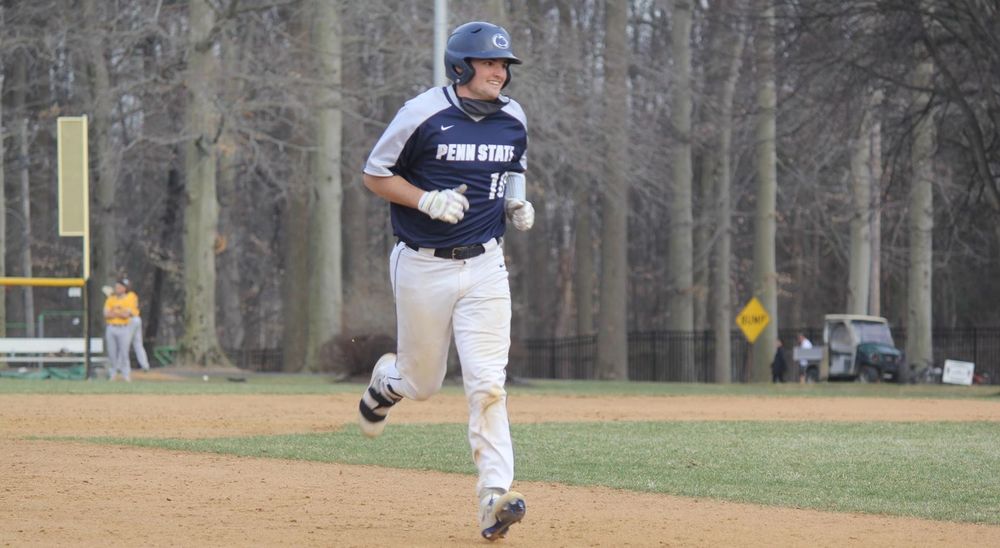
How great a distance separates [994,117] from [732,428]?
12.5 metres

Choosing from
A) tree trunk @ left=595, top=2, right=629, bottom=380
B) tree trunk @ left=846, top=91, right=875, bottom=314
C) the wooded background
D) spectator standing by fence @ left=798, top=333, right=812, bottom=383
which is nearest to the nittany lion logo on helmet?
the wooded background

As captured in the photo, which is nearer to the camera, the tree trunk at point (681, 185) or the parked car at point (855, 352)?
the tree trunk at point (681, 185)

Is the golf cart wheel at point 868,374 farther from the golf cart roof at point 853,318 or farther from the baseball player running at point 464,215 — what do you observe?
the baseball player running at point 464,215

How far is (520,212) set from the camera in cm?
788

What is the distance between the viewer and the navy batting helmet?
7664 millimetres

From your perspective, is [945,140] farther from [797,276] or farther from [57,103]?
[797,276]

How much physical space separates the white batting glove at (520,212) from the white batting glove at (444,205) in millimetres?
429

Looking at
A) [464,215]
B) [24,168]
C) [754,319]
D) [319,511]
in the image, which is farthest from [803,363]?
[464,215]

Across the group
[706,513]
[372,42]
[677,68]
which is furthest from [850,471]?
[677,68]

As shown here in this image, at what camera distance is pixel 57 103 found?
39312 mm

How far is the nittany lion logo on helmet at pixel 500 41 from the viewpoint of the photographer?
25.3ft

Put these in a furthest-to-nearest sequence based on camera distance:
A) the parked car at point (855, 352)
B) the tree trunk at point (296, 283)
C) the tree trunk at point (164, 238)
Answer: the tree trunk at point (164, 238) < the parked car at point (855, 352) < the tree trunk at point (296, 283)

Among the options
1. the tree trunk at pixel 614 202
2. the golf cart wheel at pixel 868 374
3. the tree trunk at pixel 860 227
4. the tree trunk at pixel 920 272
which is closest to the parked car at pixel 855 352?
the golf cart wheel at pixel 868 374

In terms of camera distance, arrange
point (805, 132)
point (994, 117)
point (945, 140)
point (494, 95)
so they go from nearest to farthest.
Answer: point (494, 95)
point (994, 117)
point (945, 140)
point (805, 132)
